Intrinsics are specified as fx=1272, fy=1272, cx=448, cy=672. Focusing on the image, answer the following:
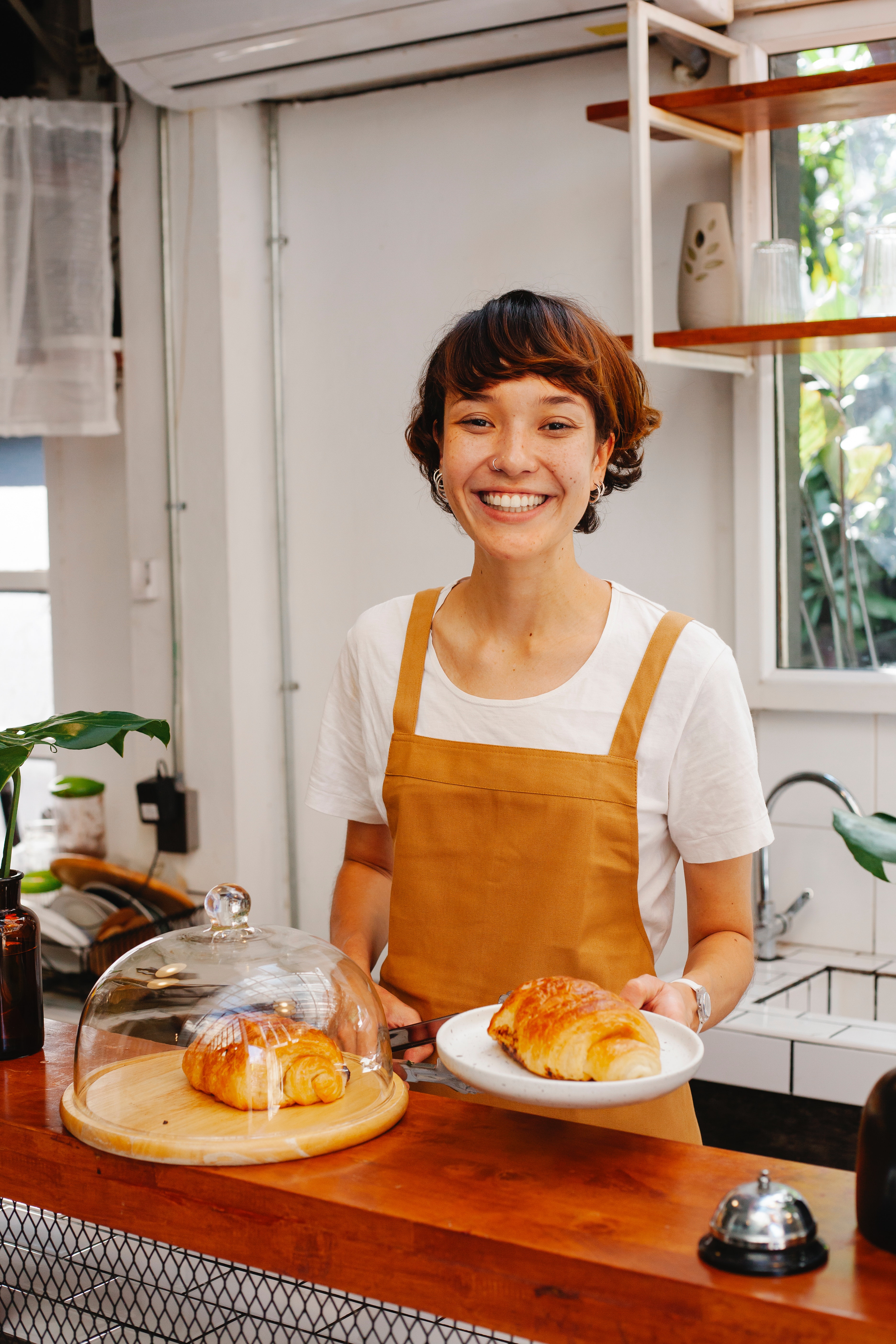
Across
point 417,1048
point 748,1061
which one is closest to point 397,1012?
point 417,1048

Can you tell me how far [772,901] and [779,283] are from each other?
115cm

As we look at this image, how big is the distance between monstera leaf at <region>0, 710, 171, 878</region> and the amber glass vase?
32 millimetres

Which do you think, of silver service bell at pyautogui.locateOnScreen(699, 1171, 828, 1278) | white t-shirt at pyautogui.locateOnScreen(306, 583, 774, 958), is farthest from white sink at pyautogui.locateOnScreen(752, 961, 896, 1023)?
silver service bell at pyautogui.locateOnScreen(699, 1171, 828, 1278)

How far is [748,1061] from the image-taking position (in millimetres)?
1986

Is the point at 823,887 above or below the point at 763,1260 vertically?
below

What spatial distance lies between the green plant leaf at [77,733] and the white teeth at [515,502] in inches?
15.8

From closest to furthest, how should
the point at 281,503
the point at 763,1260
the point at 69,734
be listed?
the point at 763,1260 < the point at 69,734 < the point at 281,503

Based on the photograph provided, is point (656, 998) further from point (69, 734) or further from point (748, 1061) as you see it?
point (748, 1061)

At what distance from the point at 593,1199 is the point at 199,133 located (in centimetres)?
253

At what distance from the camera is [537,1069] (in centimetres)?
84

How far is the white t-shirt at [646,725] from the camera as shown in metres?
1.27

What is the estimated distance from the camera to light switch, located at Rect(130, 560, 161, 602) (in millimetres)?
2895

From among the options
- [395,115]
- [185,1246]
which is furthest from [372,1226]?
[395,115]

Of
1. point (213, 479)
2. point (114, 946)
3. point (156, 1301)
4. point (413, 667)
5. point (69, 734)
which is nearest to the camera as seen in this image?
point (156, 1301)
